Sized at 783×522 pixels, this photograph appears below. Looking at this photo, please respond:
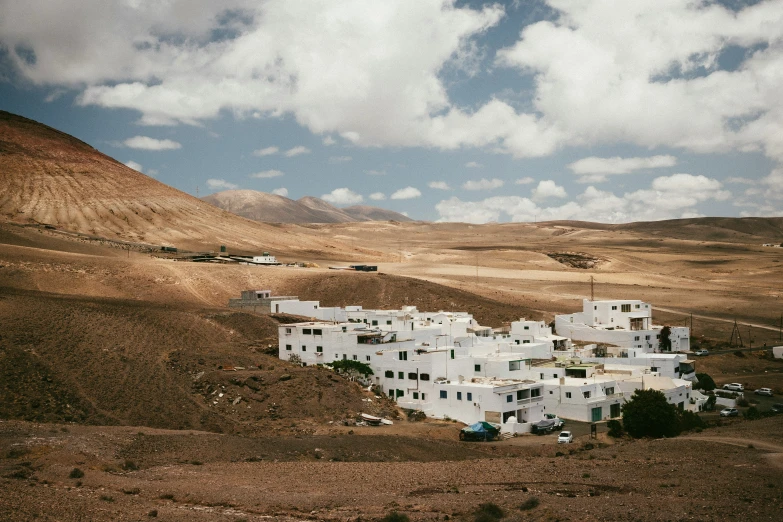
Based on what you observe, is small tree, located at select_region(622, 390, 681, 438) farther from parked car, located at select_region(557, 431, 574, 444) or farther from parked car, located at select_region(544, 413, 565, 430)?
parked car, located at select_region(544, 413, 565, 430)

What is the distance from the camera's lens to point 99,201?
127m

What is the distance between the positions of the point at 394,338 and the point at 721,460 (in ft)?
81.0

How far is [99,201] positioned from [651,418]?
10986 cm

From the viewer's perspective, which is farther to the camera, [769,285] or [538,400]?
[769,285]

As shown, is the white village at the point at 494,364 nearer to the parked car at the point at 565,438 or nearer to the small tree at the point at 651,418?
the parked car at the point at 565,438

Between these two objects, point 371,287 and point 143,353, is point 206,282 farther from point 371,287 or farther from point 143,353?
point 143,353

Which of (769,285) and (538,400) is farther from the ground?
(769,285)

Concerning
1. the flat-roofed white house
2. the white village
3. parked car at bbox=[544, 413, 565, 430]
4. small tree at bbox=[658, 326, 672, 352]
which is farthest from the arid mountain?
parked car at bbox=[544, 413, 565, 430]

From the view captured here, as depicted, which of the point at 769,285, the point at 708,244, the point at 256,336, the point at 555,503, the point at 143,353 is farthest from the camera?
the point at 708,244

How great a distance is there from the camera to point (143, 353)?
145ft

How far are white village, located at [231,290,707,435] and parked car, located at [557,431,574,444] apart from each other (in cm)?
294

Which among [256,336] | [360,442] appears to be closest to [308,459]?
[360,442]

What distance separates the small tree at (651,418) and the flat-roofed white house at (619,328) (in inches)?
841

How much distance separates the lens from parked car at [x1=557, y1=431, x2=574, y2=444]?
113ft
